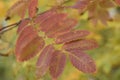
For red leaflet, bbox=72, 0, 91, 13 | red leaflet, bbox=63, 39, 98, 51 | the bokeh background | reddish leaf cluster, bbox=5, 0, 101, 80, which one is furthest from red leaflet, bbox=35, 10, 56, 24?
the bokeh background

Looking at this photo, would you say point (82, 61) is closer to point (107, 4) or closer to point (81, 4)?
point (81, 4)

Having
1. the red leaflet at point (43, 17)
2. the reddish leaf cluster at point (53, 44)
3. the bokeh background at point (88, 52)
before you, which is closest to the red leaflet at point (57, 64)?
the reddish leaf cluster at point (53, 44)

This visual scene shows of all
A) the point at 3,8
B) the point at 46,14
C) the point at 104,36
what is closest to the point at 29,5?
the point at 46,14

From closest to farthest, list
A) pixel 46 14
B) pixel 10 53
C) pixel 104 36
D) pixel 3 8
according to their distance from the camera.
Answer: pixel 46 14
pixel 10 53
pixel 3 8
pixel 104 36

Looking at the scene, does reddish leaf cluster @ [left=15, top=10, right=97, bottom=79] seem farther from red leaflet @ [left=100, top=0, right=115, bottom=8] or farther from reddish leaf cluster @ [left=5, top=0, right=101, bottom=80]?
red leaflet @ [left=100, top=0, right=115, bottom=8]

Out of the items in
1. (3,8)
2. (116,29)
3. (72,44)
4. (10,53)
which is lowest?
(116,29)

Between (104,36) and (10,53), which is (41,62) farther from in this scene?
(104,36)
